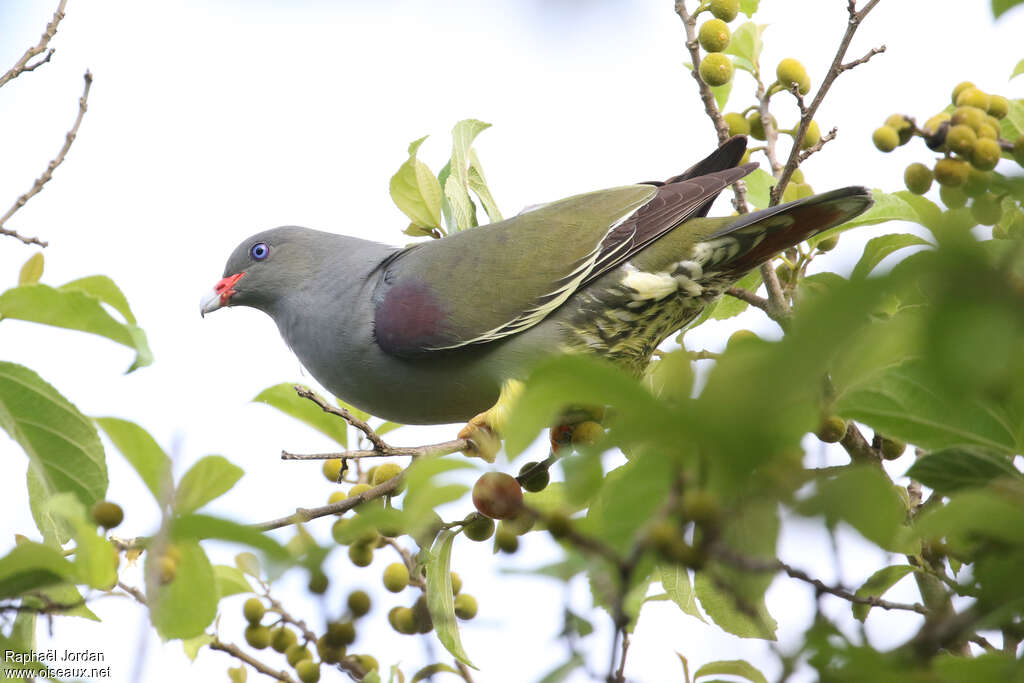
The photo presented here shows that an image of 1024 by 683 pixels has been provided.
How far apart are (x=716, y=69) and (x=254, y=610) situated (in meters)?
2.18

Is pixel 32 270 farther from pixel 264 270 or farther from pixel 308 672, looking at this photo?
pixel 264 270

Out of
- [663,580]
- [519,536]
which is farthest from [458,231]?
[663,580]

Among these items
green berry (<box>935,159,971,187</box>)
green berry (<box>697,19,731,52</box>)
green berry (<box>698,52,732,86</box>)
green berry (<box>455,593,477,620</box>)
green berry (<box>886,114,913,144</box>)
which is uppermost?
green berry (<box>697,19,731,52</box>)

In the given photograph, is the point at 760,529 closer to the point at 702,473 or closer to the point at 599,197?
the point at 702,473

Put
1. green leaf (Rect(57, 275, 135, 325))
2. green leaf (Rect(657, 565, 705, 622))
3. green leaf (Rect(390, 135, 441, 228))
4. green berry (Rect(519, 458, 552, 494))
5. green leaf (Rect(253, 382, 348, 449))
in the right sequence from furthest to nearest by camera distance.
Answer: green leaf (Rect(390, 135, 441, 228)), green berry (Rect(519, 458, 552, 494)), green leaf (Rect(253, 382, 348, 449)), green leaf (Rect(657, 565, 705, 622)), green leaf (Rect(57, 275, 135, 325))

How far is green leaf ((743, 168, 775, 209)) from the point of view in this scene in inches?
131

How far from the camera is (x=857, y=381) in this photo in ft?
4.66

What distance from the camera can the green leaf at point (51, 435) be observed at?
196cm

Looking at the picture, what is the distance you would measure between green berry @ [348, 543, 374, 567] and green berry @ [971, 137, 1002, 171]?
1.79 meters

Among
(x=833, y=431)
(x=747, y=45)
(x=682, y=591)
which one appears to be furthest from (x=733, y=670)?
(x=747, y=45)

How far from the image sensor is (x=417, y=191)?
335cm

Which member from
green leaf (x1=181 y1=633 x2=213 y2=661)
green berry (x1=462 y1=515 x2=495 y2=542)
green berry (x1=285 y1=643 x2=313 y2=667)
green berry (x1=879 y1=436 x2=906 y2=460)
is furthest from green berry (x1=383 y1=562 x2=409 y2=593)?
green berry (x1=879 y1=436 x2=906 y2=460)

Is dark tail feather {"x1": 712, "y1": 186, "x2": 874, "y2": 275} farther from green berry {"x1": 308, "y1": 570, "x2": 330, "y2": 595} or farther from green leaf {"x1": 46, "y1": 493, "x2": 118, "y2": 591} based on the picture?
green leaf {"x1": 46, "y1": 493, "x2": 118, "y2": 591}

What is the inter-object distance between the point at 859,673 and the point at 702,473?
9.4 inches
